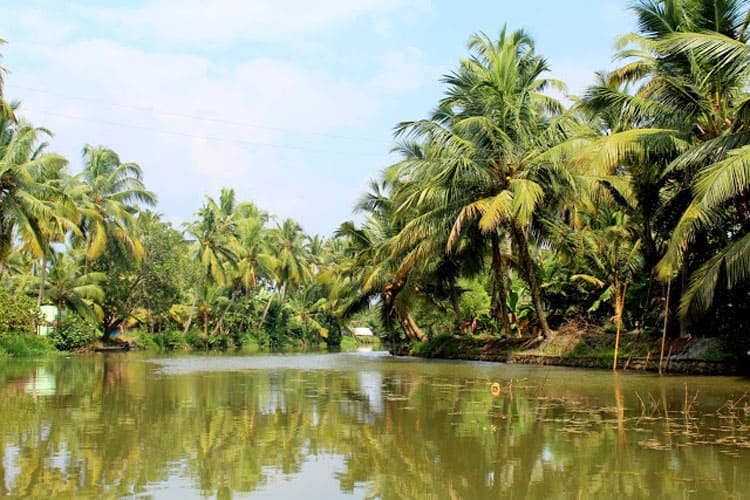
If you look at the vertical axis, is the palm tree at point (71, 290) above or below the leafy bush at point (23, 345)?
above

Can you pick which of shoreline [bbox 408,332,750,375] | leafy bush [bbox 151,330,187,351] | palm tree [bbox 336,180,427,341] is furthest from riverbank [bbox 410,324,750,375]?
leafy bush [bbox 151,330,187,351]

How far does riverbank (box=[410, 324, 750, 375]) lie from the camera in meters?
13.3

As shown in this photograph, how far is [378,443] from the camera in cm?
620

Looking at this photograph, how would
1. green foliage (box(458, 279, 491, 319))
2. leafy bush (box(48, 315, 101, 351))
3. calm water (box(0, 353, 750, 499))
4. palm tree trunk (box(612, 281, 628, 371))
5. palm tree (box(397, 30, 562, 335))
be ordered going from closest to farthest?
calm water (box(0, 353, 750, 499)) → palm tree trunk (box(612, 281, 628, 371)) → palm tree (box(397, 30, 562, 335)) → green foliage (box(458, 279, 491, 319)) → leafy bush (box(48, 315, 101, 351))

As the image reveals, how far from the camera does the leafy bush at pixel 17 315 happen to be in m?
22.4

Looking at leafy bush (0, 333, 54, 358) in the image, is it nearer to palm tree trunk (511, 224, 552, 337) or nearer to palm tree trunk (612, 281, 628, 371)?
palm tree trunk (511, 224, 552, 337)

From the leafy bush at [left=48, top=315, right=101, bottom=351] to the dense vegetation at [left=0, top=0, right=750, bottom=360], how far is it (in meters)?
0.26

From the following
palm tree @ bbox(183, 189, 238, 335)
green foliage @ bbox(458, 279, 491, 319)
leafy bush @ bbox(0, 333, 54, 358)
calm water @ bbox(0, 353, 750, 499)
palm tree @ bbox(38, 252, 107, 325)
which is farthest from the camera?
palm tree @ bbox(183, 189, 238, 335)

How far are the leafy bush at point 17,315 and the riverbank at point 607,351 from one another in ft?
45.3

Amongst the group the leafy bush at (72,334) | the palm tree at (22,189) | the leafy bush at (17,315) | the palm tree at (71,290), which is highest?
the palm tree at (22,189)

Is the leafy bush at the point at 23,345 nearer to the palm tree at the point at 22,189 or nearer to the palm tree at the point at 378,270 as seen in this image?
the palm tree at the point at 22,189

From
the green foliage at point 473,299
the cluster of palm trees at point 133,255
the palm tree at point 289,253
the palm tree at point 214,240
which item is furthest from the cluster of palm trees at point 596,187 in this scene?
the palm tree at point 289,253

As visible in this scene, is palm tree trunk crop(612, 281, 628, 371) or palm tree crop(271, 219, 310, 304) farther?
palm tree crop(271, 219, 310, 304)

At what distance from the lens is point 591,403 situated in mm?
8891
